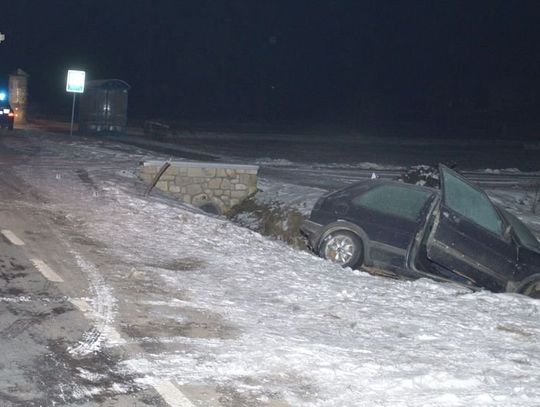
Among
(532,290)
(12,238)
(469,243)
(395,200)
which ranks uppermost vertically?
(395,200)

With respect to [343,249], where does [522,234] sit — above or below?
above

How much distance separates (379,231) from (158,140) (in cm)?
2525

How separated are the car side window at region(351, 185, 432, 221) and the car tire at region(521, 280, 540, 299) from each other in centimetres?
173

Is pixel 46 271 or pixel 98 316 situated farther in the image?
pixel 46 271

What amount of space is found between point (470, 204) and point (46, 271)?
5.62m

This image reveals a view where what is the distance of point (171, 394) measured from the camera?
6309 millimetres

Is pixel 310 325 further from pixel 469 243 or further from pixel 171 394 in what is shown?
pixel 469 243

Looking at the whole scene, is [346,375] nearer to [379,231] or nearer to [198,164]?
[379,231]

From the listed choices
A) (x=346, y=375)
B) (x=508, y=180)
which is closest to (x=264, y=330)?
A: (x=346, y=375)

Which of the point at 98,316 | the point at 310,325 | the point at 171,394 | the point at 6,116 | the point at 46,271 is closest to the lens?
the point at 171,394

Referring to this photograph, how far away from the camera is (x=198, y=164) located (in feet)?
61.9

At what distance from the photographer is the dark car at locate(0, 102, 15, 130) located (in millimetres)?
31906

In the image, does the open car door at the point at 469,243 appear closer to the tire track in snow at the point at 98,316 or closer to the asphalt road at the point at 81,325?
the asphalt road at the point at 81,325

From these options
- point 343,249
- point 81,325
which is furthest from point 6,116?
point 81,325
